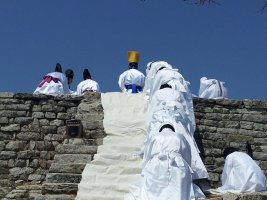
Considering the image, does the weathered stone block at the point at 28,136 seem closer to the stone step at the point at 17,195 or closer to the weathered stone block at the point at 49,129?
the weathered stone block at the point at 49,129

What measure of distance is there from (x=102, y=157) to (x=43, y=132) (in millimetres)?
2679

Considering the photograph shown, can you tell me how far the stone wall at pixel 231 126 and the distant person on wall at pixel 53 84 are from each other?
3.54m

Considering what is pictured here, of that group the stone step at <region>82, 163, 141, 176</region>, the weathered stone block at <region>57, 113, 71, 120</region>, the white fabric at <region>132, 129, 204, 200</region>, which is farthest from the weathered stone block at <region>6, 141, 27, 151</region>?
the white fabric at <region>132, 129, 204, 200</region>

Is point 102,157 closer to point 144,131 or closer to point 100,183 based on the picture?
point 100,183

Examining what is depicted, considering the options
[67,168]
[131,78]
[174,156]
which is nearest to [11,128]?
[67,168]

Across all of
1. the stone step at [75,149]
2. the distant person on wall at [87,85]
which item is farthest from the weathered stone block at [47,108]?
the distant person on wall at [87,85]

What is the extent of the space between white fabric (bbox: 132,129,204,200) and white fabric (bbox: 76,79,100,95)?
6.59 m

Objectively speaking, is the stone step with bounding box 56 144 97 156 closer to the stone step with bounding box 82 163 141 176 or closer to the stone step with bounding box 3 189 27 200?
the stone step with bounding box 82 163 141 176

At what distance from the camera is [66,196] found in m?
7.48

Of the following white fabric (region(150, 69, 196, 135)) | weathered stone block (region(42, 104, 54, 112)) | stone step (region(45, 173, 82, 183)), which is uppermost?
white fabric (region(150, 69, 196, 135))

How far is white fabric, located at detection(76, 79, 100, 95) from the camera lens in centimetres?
1380

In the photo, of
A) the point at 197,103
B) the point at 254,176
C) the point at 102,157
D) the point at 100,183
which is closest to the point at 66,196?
the point at 100,183

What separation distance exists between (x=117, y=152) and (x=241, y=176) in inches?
85.7

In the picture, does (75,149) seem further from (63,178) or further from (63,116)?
(63,116)
